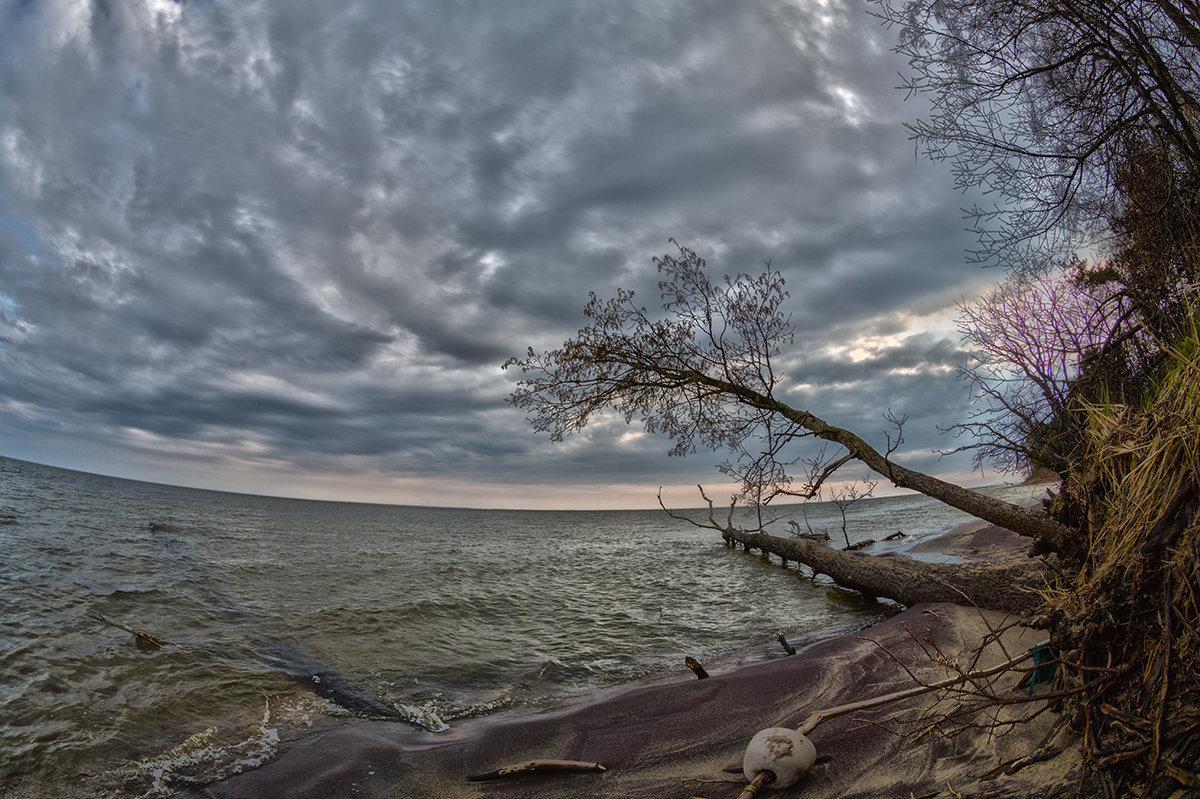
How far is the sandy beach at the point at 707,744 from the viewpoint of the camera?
3.34 m

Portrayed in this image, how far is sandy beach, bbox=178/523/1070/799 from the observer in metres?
3.34

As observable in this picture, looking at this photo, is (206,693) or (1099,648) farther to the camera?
(206,693)

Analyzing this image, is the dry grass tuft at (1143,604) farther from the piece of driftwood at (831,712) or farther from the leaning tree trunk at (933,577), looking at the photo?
the leaning tree trunk at (933,577)

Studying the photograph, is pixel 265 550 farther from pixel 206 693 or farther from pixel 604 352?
pixel 604 352

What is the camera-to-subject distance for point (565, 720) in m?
5.85

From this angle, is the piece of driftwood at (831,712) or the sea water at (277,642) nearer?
the piece of driftwood at (831,712)

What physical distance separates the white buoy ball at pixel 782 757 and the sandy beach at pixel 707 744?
0.10 meters

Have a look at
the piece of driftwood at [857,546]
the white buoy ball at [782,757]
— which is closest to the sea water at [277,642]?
A: the piece of driftwood at [857,546]

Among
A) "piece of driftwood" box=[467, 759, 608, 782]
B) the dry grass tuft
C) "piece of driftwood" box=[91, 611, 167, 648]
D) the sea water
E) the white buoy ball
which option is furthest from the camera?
"piece of driftwood" box=[91, 611, 167, 648]

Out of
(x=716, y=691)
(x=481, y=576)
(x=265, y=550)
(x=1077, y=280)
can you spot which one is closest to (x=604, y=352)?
(x=716, y=691)

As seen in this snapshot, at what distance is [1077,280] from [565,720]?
36.5 feet

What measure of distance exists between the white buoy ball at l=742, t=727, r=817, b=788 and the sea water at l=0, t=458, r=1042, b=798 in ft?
13.9

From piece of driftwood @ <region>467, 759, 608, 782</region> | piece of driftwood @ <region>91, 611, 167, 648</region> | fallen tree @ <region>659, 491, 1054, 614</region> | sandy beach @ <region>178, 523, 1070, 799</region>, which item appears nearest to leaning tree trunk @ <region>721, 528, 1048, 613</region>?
fallen tree @ <region>659, 491, 1054, 614</region>

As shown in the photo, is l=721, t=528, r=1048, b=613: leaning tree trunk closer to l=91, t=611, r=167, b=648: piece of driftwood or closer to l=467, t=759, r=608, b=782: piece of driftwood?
l=467, t=759, r=608, b=782: piece of driftwood
